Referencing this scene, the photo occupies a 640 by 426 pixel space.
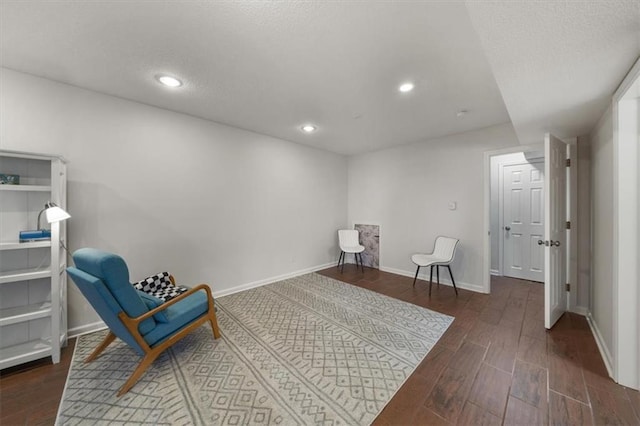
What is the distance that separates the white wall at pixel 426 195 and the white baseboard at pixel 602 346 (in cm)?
114

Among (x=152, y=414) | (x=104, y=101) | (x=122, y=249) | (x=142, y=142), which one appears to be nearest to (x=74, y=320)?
(x=122, y=249)

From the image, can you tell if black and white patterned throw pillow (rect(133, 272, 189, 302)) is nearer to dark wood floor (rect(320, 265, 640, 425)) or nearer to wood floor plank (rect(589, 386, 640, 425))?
Answer: dark wood floor (rect(320, 265, 640, 425))

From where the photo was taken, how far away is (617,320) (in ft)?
5.35

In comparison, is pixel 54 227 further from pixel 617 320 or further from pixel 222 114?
pixel 617 320

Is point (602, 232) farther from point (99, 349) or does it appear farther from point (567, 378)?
point (99, 349)

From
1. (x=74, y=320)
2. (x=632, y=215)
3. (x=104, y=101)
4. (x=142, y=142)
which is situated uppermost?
(x=104, y=101)

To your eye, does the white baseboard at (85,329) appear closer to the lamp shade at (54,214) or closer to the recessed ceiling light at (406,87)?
the lamp shade at (54,214)

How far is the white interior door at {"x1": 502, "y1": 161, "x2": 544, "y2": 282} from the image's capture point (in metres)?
3.99

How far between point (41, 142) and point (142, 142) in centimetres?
78

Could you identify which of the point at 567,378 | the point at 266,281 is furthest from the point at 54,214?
the point at 567,378

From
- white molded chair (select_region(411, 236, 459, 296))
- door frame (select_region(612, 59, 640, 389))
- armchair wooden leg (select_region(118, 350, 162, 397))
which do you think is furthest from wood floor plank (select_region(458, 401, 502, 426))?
armchair wooden leg (select_region(118, 350, 162, 397))

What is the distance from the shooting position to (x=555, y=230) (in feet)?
7.95

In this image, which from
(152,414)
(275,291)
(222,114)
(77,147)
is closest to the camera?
(152,414)

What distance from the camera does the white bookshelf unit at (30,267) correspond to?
183 cm
